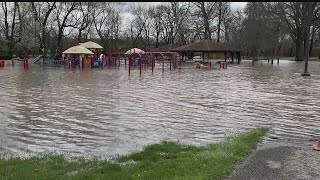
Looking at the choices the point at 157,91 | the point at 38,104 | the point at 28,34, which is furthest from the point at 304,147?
the point at 28,34

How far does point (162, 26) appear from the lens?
275 ft

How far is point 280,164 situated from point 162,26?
7938cm

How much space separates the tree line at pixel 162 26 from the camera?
59.9 m

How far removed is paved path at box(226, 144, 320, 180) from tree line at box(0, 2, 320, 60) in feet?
143

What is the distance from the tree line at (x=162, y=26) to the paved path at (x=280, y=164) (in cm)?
4374

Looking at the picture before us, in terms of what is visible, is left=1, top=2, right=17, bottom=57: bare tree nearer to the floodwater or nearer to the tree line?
the tree line

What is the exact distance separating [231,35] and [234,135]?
74.8 metres

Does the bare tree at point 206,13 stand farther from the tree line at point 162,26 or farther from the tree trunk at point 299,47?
the tree trunk at point 299,47

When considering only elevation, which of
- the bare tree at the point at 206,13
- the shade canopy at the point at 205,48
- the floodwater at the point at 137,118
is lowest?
the floodwater at the point at 137,118

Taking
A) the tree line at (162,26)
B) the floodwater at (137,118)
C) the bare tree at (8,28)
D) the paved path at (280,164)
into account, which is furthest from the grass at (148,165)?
the bare tree at (8,28)

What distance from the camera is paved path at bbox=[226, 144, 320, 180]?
5246mm

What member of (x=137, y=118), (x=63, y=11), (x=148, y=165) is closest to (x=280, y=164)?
(x=148, y=165)

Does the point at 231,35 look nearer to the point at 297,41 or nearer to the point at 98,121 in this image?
the point at 297,41

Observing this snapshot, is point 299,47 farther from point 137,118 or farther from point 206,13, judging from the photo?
point 137,118
